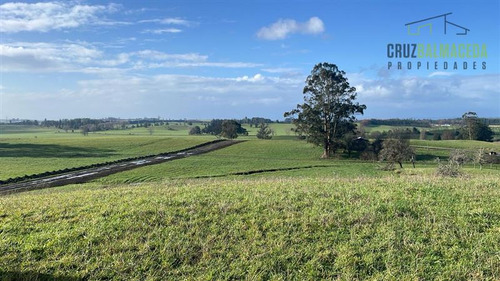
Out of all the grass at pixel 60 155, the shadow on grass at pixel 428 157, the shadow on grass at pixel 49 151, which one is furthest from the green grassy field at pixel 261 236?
the shadow on grass at pixel 49 151

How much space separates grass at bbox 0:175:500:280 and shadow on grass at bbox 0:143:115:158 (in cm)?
6524

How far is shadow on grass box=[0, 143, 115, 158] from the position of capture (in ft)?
219

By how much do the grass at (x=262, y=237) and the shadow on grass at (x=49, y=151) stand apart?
6524cm

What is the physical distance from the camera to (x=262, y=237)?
721 cm

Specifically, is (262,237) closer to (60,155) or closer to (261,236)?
(261,236)

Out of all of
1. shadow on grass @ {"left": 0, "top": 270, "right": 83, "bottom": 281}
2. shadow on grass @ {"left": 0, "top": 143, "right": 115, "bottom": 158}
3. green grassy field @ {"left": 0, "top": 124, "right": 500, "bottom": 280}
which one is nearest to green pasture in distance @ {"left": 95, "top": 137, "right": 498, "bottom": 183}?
green grassy field @ {"left": 0, "top": 124, "right": 500, "bottom": 280}

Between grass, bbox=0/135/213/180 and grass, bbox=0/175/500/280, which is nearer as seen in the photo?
grass, bbox=0/175/500/280

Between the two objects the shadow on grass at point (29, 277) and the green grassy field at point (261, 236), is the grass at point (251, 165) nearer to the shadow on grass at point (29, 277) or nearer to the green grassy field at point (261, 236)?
the green grassy field at point (261, 236)

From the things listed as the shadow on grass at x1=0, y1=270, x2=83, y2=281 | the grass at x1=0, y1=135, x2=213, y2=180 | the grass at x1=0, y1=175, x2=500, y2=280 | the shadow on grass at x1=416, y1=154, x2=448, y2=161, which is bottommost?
the shadow on grass at x1=416, y1=154, x2=448, y2=161

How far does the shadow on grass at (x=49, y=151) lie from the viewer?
219 ft

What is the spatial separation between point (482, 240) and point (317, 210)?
358cm

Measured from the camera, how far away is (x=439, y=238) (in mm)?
7016

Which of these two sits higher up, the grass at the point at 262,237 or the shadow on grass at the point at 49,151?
the grass at the point at 262,237

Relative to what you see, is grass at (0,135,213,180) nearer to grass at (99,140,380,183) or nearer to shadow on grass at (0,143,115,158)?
shadow on grass at (0,143,115,158)
